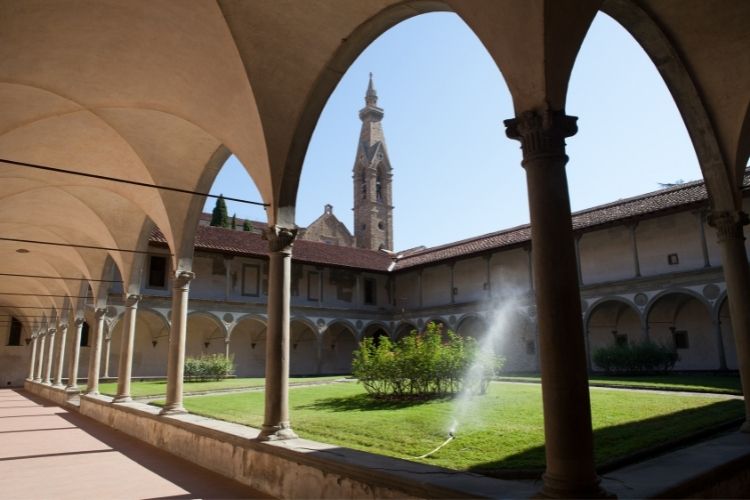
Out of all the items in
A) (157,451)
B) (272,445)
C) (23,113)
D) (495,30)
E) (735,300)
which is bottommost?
(157,451)

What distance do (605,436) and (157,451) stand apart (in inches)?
258

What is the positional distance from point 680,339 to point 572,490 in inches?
844

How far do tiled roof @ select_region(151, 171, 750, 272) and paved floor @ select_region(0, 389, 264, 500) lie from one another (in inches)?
557

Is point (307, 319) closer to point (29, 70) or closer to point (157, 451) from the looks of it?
point (157, 451)

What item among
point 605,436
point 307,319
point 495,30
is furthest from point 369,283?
point 495,30

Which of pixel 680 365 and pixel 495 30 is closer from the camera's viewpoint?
pixel 495 30

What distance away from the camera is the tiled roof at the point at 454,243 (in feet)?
65.0

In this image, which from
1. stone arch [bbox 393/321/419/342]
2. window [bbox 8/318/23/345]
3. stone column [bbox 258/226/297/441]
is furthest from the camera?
window [bbox 8/318/23/345]

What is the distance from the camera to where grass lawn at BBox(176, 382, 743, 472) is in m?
5.61

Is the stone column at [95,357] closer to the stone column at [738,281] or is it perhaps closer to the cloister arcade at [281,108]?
the cloister arcade at [281,108]

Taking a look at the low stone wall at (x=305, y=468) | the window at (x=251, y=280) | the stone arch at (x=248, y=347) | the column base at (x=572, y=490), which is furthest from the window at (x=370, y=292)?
the column base at (x=572, y=490)

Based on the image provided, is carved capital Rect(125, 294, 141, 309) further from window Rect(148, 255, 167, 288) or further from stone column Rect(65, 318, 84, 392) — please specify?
window Rect(148, 255, 167, 288)

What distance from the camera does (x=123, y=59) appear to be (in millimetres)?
7051

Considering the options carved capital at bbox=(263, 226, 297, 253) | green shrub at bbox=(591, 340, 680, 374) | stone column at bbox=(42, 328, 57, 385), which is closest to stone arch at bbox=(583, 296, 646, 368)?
green shrub at bbox=(591, 340, 680, 374)
